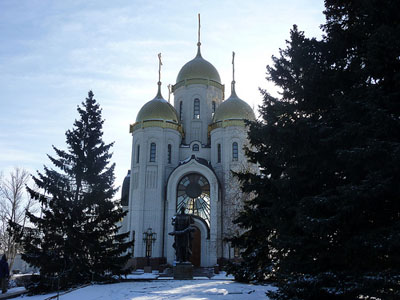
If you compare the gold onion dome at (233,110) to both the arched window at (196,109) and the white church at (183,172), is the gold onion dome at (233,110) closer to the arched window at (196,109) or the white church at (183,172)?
the white church at (183,172)

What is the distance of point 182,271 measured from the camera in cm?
1753

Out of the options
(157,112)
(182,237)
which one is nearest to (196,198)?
(157,112)

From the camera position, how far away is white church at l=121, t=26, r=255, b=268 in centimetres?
3061

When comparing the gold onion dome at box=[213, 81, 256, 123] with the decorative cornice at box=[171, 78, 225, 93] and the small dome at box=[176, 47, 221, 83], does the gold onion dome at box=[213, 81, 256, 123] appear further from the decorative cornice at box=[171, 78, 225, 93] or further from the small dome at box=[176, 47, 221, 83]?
the small dome at box=[176, 47, 221, 83]

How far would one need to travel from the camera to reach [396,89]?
7699mm

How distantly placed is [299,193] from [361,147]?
6.35 ft

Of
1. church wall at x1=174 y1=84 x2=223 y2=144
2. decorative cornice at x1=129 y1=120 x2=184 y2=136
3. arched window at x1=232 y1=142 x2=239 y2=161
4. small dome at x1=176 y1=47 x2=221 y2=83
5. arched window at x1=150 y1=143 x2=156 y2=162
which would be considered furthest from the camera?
small dome at x1=176 y1=47 x2=221 y2=83

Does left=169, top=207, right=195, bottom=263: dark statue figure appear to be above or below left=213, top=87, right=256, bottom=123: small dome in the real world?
below

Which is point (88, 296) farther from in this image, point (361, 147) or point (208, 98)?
point (208, 98)

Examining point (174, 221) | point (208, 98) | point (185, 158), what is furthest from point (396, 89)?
point (208, 98)

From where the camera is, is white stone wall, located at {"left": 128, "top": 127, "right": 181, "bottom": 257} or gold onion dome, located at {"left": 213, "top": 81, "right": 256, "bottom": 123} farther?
gold onion dome, located at {"left": 213, "top": 81, "right": 256, "bottom": 123}

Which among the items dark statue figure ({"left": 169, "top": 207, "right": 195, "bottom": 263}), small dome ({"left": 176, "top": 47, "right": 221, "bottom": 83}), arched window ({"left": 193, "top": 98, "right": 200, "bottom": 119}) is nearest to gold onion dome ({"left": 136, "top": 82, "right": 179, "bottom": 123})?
arched window ({"left": 193, "top": 98, "right": 200, "bottom": 119})

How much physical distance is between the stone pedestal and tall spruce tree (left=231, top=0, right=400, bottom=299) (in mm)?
9094

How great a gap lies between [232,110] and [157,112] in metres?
6.70
